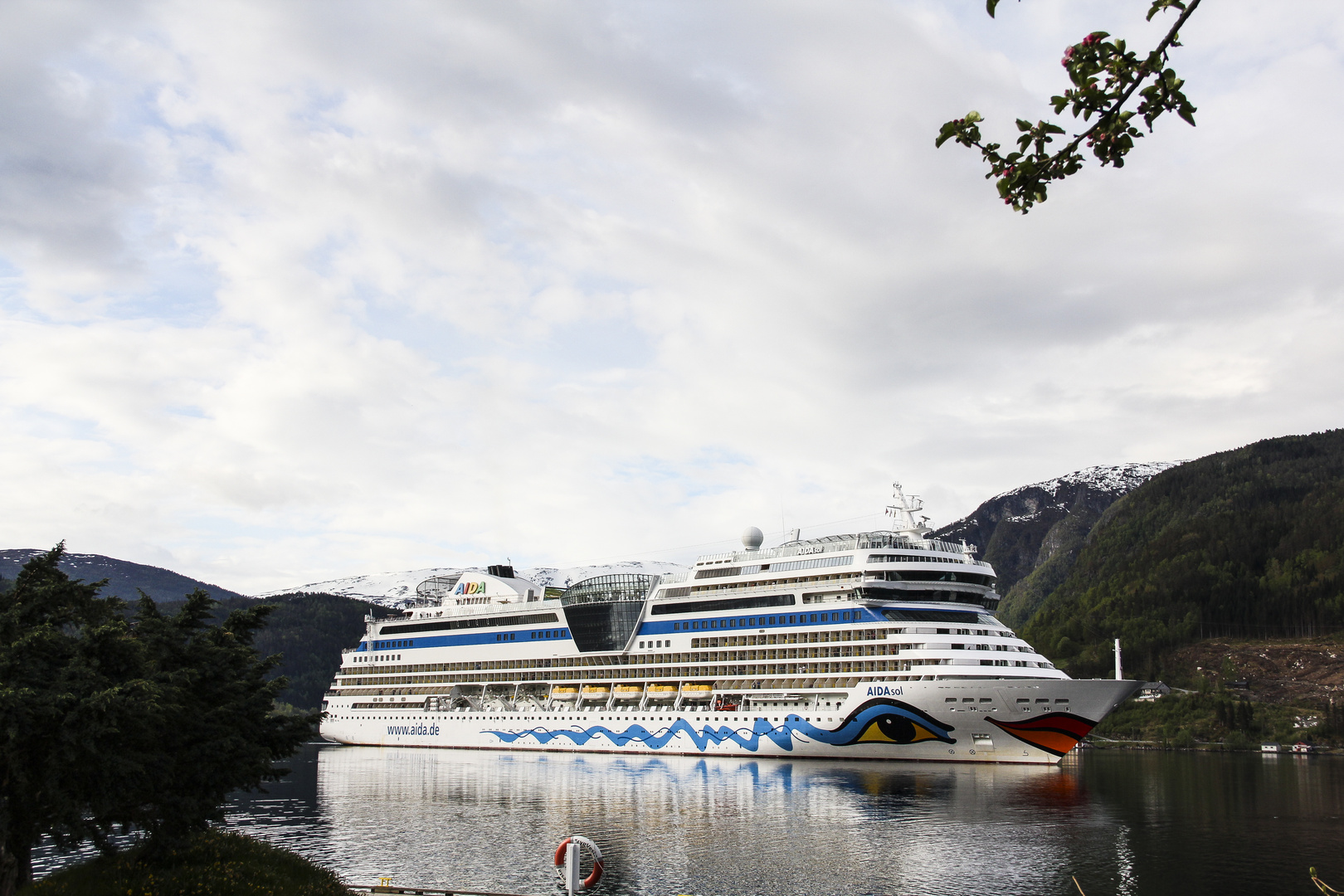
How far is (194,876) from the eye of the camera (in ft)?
96.4

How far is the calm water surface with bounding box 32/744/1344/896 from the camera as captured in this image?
37625 mm

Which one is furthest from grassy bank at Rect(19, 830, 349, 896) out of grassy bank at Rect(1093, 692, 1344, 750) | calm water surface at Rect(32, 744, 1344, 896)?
grassy bank at Rect(1093, 692, 1344, 750)

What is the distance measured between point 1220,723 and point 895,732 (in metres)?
103

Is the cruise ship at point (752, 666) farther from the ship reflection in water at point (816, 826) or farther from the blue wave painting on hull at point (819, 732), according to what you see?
the ship reflection in water at point (816, 826)

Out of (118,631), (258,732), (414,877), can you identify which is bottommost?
(414,877)

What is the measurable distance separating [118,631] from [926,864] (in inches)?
1214

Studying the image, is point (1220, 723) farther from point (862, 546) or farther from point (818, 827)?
point (818, 827)

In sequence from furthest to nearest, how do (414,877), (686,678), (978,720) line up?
(686,678) → (978,720) → (414,877)

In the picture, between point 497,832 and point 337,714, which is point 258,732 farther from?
point 337,714

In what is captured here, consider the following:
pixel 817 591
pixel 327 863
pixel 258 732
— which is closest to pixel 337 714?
pixel 817 591

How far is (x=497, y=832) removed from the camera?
160ft

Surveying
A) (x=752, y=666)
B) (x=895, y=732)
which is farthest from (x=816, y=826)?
(x=752, y=666)

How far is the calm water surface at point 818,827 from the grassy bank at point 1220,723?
72990 mm

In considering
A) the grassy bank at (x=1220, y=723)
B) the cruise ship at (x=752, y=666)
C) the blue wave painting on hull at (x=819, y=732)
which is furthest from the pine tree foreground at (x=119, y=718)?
the grassy bank at (x=1220, y=723)
